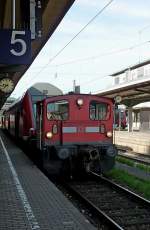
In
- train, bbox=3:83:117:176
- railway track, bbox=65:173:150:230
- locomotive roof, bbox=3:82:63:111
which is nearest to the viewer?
railway track, bbox=65:173:150:230

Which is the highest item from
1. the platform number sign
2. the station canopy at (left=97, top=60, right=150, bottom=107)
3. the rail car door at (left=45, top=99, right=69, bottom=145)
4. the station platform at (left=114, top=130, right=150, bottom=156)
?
the station canopy at (left=97, top=60, right=150, bottom=107)

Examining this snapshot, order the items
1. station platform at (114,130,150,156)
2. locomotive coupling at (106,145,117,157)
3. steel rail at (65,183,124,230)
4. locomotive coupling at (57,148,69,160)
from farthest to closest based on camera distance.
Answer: station platform at (114,130,150,156)
locomotive coupling at (106,145,117,157)
locomotive coupling at (57,148,69,160)
steel rail at (65,183,124,230)

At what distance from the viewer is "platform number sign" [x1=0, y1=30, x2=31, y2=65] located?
9.15m

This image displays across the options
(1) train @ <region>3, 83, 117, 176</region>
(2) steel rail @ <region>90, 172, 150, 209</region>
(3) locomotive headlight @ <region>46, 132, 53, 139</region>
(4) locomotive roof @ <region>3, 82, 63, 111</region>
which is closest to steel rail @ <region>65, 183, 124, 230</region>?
(2) steel rail @ <region>90, 172, 150, 209</region>

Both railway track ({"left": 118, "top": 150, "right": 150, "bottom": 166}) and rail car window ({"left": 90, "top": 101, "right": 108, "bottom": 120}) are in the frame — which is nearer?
rail car window ({"left": 90, "top": 101, "right": 108, "bottom": 120})

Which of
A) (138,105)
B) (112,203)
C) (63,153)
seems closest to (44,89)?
(63,153)

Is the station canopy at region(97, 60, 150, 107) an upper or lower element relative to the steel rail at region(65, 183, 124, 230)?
upper

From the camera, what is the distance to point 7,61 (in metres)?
9.21

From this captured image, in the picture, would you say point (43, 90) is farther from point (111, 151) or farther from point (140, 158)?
point (140, 158)

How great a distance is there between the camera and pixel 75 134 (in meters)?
14.0

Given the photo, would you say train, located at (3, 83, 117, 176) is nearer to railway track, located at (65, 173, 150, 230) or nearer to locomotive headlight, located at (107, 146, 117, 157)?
locomotive headlight, located at (107, 146, 117, 157)

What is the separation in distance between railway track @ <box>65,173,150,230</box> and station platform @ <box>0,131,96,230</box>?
80 cm

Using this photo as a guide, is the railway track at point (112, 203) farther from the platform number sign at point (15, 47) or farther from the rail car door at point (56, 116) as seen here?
the platform number sign at point (15, 47)

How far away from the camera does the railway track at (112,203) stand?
8953 millimetres
